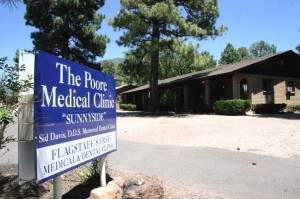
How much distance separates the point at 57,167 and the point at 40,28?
27.8 metres

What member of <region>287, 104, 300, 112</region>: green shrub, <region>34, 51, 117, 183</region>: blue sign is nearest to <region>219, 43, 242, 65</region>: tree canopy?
<region>287, 104, 300, 112</region>: green shrub

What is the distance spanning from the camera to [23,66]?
364 cm

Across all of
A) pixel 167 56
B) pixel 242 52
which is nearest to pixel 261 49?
pixel 242 52

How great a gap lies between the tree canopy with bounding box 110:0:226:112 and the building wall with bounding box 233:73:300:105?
4512 mm

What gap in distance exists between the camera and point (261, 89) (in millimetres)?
27141

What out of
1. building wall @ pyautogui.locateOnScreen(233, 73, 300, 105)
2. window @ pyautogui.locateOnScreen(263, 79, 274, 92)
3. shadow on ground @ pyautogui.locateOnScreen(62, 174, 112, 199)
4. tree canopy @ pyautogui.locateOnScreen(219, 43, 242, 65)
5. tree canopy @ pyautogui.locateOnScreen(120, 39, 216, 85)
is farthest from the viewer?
tree canopy @ pyautogui.locateOnScreen(219, 43, 242, 65)

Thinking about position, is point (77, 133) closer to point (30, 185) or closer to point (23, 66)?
point (23, 66)

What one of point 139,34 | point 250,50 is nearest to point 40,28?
point 139,34

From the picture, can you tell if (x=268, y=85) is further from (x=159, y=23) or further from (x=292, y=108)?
(x=159, y=23)

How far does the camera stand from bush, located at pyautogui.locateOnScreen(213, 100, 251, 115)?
2330 centimetres

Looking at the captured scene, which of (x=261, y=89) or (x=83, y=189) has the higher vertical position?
(x=261, y=89)

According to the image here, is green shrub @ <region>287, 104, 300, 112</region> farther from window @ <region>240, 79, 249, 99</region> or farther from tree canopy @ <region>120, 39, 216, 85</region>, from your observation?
tree canopy @ <region>120, 39, 216, 85</region>

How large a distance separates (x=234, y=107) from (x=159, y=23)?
29.9 ft

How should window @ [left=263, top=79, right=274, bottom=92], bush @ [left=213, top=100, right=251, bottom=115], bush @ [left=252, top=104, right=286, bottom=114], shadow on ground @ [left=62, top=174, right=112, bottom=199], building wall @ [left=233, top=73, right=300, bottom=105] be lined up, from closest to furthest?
1. shadow on ground @ [left=62, top=174, right=112, bottom=199]
2. bush @ [left=213, top=100, right=251, bottom=115]
3. bush @ [left=252, top=104, right=286, bottom=114]
4. building wall @ [left=233, top=73, right=300, bottom=105]
5. window @ [left=263, top=79, right=274, bottom=92]
